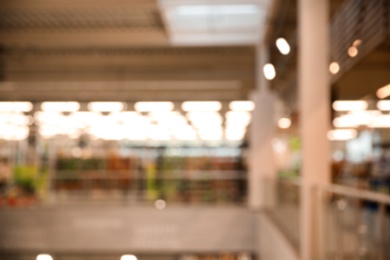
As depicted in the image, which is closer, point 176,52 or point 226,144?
point 176,52

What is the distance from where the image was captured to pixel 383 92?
944cm

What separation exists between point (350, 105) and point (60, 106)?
715cm

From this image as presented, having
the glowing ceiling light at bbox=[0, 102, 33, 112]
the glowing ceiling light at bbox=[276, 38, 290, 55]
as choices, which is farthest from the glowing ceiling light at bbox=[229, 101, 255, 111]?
the glowing ceiling light at bbox=[276, 38, 290, 55]

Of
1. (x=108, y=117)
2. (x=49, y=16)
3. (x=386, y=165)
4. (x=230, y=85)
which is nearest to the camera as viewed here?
(x=386, y=165)

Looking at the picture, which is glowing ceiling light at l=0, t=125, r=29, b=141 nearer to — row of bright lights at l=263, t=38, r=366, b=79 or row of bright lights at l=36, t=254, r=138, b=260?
row of bright lights at l=36, t=254, r=138, b=260

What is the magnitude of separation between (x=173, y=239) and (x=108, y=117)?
6.06m

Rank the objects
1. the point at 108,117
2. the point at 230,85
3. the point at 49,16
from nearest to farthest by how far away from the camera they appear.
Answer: the point at 49,16 < the point at 230,85 < the point at 108,117

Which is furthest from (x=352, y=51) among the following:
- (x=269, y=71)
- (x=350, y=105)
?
(x=350, y=105)

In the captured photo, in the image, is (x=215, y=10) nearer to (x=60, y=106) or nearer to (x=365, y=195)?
(x=60, y=106)

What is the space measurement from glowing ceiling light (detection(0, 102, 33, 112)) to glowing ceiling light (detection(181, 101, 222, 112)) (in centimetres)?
363

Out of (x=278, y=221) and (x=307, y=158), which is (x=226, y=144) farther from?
(x=307, y=158)

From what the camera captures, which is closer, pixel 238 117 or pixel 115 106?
pixel 115 106

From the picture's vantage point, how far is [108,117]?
18641mm

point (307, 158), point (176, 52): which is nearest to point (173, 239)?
point (176, 52)
